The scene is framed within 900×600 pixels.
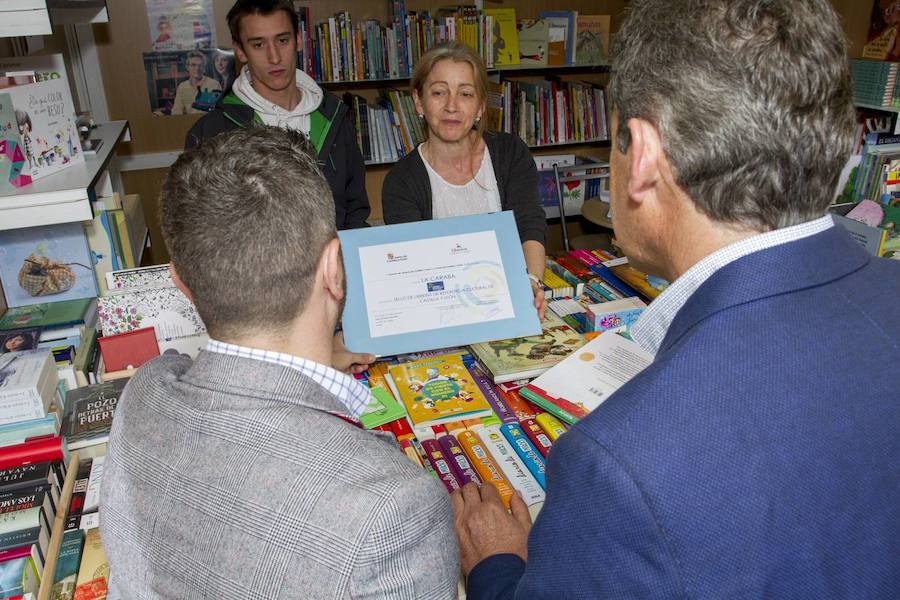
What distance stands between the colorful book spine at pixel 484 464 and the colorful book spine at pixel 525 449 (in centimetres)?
7

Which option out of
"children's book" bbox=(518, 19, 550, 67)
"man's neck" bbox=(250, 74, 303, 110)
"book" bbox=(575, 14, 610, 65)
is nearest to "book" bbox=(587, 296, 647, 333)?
"man's neck" bbox=(250, 74, 303, 110)

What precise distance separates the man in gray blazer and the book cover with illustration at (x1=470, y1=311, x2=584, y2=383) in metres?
0.79

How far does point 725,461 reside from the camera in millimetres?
757

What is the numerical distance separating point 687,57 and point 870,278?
401 millimetres

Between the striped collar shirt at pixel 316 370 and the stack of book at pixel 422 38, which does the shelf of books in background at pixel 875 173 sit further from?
the stack of book at pixel 422 38

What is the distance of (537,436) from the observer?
5.45ft

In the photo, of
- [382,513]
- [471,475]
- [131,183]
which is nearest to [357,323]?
[471,475]

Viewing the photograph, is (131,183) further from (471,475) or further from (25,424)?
(471,475)

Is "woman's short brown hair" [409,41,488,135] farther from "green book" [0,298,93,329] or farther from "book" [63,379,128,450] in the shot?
"book" [63,379,128,450]

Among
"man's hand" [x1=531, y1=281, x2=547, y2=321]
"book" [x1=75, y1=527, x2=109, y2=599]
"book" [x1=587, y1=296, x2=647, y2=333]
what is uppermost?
"man's hand" [x1=531, y1=281, x2=547, y2=321]

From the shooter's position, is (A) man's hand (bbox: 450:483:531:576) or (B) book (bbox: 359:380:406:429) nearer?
(A) man's hand (bbox: 450:483:531:576)

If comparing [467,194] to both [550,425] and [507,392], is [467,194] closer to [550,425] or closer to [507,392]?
[507,392]

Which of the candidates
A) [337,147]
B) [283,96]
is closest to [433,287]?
[337,147]

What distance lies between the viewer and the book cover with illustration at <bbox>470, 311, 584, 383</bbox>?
6.14ft
